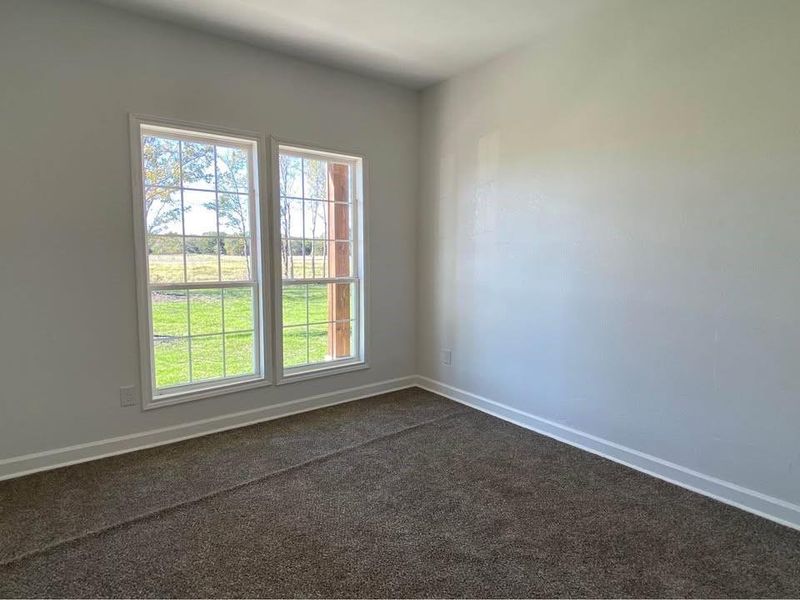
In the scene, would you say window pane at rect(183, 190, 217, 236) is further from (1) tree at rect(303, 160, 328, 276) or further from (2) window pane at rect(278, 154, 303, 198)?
(1) tree at rect(303, 160, 328, 276)

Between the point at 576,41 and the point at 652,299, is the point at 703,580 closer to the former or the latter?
the point at 652,299

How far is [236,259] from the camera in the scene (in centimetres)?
335

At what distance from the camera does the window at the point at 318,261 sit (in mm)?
3588

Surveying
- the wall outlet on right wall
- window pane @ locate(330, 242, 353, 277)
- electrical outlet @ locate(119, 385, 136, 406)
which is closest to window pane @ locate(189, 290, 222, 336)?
electrical outlet @ locate(119, 385, 136, 406)

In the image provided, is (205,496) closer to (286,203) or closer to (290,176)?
(286,203)

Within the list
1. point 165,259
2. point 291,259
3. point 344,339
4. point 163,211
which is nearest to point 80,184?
point 163,211

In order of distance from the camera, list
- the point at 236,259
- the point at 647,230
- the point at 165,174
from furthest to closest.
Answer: the point at 236,259, the point at 165,174, the point at 647,230

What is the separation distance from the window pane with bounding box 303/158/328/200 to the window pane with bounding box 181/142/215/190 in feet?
2.47

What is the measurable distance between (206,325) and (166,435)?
0.80 metres

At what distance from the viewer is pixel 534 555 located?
6.33 ft

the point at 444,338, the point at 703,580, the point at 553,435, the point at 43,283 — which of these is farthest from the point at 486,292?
the point at 43,283

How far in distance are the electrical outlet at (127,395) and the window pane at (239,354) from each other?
633 millimetres

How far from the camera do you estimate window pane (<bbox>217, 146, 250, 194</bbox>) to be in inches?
127

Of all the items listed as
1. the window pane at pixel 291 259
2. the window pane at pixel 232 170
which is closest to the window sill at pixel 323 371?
the window pane at pixel 291 259
